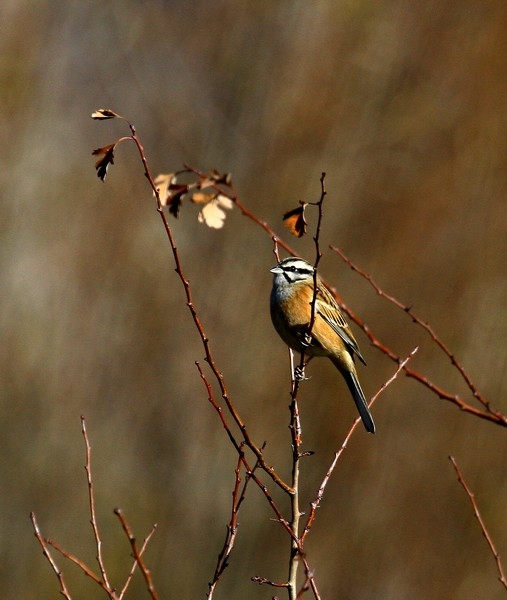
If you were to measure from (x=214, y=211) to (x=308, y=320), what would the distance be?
1961mm

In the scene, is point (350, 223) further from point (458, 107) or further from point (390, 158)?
point (458, 107)

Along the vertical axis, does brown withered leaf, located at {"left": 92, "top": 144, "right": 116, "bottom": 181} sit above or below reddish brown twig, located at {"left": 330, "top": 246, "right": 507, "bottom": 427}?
above

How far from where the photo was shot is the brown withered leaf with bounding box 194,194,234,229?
10.4ft

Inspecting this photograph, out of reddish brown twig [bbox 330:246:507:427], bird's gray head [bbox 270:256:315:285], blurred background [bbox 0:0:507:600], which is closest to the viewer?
reddish brown twig [bbox 330:246:507:427]

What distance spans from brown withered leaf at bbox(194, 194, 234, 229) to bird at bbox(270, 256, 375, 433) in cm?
180

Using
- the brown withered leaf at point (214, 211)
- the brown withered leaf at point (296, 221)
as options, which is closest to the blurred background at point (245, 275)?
the brown withered leaf at point (296, 221)

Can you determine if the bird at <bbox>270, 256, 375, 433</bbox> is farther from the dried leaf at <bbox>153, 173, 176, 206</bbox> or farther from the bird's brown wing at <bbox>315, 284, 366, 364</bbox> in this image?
the dried leaf at <bbox>153, 173, 176, 206</bbox>

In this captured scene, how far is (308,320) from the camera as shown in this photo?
200 inches

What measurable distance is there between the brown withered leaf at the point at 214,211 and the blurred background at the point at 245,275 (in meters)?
7.83

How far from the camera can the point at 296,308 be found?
16.7 ft

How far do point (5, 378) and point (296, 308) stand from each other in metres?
7.61

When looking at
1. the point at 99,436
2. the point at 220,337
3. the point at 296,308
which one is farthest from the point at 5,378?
the point at 296,308

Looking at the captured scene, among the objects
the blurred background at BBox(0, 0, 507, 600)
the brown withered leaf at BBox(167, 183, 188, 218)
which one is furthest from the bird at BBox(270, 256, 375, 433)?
the blurred background at BBox(0, 0, 507, 600)

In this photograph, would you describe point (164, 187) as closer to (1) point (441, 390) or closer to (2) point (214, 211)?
(2) point (214, 211)
